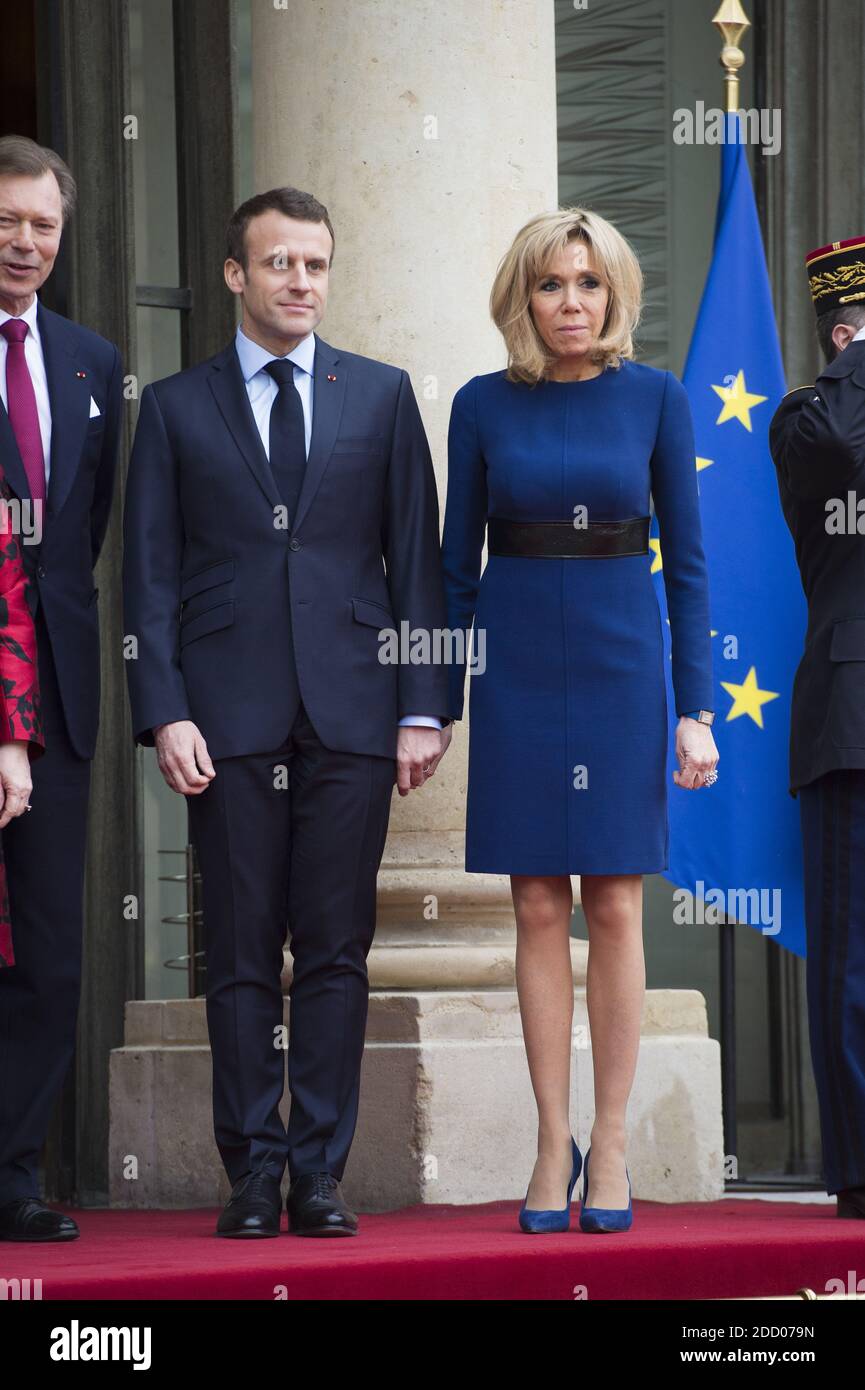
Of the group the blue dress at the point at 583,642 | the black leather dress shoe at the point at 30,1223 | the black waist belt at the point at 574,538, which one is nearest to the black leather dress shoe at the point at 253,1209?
the black leather dress shoe at the point at 30,1223

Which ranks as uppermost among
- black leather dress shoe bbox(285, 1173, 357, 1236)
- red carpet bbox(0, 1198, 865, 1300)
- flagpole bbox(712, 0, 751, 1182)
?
flagpole bbox(712, 0, 751, 1182)

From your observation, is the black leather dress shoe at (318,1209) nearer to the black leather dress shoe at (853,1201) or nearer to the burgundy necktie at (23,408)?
the black leather dress shoe at (853,1201)

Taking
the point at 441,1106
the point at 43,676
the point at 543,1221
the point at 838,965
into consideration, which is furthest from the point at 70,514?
the point at 838,965

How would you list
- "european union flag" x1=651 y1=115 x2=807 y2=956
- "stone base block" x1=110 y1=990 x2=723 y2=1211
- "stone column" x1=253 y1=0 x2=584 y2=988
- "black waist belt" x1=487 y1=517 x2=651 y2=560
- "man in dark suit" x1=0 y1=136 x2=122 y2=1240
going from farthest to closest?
"european union flag" x1=651 y1=115 x2=807 y2=956 < "stone column" x1=253 y1=0 x2=584 y2=988 < "stone base block" x1=110 y1=990 x2=723 y2=1211 < "man in dark suit" x1=0 y1=136 x2=122 y2=1240 < "black waist belt" x1=487 y1=517 x2=651 y2=560

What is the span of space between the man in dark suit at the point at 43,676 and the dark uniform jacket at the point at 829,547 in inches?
61.0

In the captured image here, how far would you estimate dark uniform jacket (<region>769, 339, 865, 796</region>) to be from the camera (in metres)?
5.10

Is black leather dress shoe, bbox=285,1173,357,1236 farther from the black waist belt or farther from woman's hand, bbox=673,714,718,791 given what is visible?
the black waist belt

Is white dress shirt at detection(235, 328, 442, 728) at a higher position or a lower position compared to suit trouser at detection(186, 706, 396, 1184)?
higher

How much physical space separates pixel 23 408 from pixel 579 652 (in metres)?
1.29

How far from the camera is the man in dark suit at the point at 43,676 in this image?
4.98 meters

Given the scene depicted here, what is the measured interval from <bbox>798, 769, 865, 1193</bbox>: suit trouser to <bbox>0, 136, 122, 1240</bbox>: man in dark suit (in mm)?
1589

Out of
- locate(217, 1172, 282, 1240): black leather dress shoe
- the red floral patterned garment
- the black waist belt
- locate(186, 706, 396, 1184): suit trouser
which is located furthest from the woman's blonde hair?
locate(217, 1172, 282, 1240): black leather dress shoe

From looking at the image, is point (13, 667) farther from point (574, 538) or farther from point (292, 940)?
point (574, 538)
